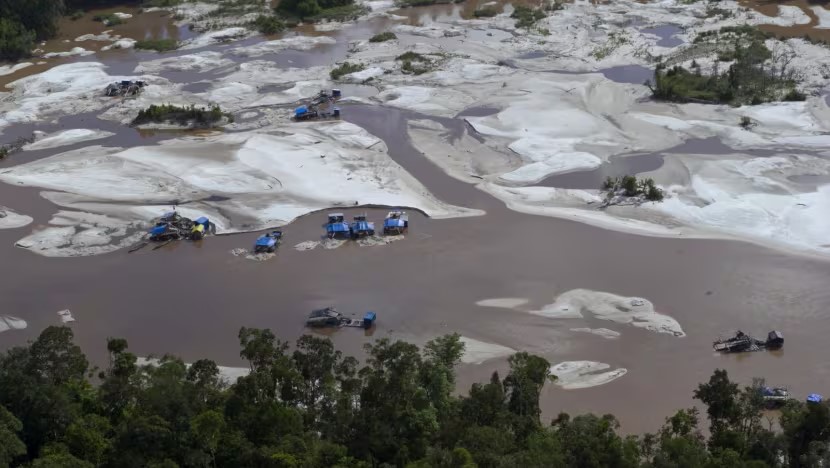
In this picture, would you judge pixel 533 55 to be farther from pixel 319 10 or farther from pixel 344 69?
pixel 319 10

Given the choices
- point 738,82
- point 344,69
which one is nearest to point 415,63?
point 344,69

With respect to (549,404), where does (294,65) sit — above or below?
above

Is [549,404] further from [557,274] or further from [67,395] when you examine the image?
[67,395]

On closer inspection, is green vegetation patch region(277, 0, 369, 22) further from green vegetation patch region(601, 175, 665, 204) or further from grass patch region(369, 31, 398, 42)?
green vegetation patch region(601, 175, 665, 204)

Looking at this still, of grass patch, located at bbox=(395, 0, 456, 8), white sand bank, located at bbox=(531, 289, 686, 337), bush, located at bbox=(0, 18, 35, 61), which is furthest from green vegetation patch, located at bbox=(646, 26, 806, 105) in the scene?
bush, located at bbox=(0, 18, 35, 61)

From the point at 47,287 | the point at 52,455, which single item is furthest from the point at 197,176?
the point at 52,455

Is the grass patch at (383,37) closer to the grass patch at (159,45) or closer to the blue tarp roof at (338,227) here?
the grass patch at (159,45)
